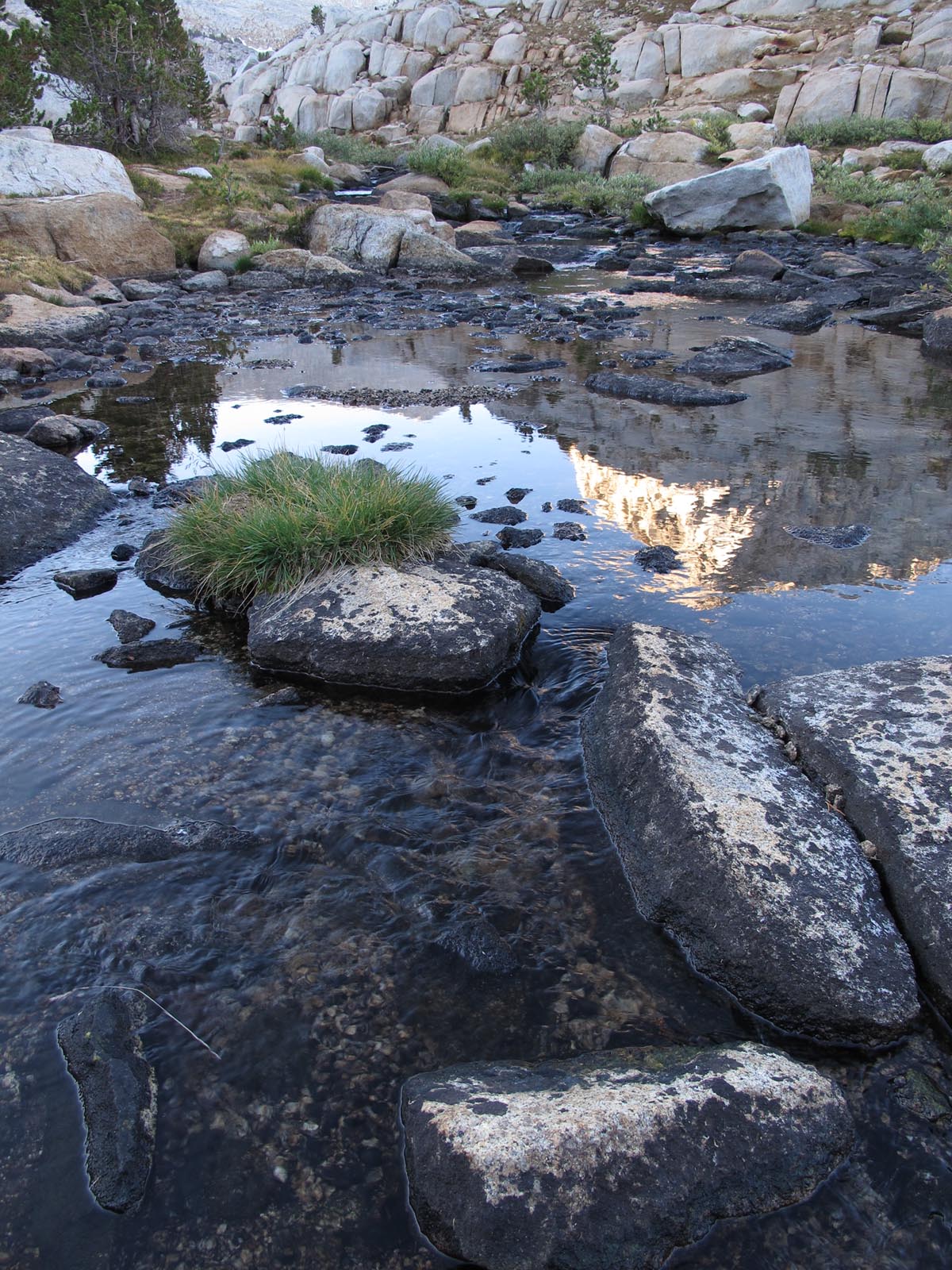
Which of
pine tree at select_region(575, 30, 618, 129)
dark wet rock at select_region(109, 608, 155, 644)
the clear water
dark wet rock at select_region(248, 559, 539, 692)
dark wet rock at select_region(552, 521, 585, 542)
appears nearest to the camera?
the clear water

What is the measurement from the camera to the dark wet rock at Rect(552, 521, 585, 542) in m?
8.03

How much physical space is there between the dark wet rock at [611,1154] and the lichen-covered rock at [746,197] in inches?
1387

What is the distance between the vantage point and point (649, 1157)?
8.72ft

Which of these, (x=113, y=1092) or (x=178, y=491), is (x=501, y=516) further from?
(x=113, y=1092)

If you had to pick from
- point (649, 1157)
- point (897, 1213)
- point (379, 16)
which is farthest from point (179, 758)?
point (379, 16)

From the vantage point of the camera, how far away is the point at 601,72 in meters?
72.6

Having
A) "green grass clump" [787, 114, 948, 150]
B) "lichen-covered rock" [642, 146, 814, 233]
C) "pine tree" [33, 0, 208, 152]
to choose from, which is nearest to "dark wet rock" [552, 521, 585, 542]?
"lichen-covered rock" [642, 146, 814, 233]

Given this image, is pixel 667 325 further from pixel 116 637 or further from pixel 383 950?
pixel 383 950

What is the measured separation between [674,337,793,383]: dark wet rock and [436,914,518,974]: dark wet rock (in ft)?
39.3

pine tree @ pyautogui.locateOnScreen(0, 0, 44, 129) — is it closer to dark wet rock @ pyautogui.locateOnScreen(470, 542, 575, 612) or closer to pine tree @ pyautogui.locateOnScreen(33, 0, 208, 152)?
pine tree @ pyautogui.locateOnScreen(33, 0, 208, 152)

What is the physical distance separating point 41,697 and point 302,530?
229 cm

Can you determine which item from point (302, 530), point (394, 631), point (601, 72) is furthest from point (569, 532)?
point (601, 72)

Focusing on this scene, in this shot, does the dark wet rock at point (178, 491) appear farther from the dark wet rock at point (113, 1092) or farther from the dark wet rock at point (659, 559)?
the dark wet rock at point (113, 1092)

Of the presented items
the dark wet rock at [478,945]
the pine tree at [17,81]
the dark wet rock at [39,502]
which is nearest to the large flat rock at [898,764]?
the dark wet rock at [478,945]
